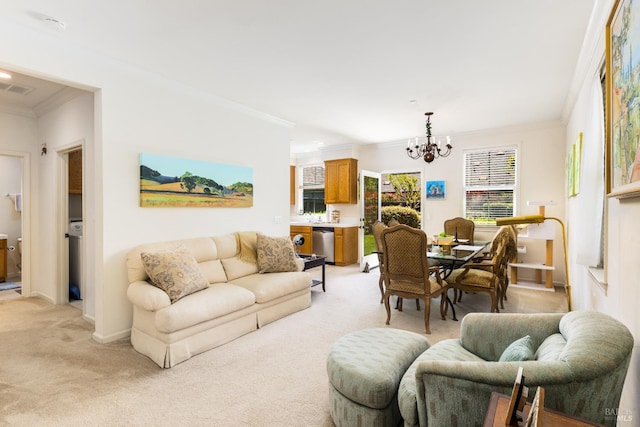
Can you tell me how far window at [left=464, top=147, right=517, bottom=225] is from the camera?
582 centimetres

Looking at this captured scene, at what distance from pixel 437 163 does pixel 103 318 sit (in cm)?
592

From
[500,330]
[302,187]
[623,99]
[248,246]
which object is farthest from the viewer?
[302,187]

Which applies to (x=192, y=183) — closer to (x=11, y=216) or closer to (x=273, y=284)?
(x=273, y=284)

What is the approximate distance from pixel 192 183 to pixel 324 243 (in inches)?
152

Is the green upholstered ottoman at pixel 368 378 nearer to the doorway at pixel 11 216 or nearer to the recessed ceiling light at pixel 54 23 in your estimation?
the recessed ceiling light at pixel 54 23

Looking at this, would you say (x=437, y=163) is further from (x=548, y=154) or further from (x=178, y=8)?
(x=178, y=8)

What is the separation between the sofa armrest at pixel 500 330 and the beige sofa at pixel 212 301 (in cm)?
210

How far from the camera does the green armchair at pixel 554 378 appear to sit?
1097 mm

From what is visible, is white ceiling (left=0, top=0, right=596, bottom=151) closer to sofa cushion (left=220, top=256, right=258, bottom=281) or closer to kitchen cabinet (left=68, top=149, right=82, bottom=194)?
kitchen cabinet (left=68, top=149, right=82, bottom=194)

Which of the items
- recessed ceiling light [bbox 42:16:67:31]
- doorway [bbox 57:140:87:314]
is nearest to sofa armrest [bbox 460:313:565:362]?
recessed ceiling light [bbox 42:16:67:31]

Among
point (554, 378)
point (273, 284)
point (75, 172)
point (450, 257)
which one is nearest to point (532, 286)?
point (450, 257)

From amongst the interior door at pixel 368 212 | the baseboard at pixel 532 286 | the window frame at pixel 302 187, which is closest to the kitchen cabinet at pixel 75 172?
the interior door at pixel 368 212

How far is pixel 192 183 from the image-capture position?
12.5ft

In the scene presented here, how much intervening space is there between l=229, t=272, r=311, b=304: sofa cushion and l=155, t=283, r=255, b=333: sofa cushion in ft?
0.49
